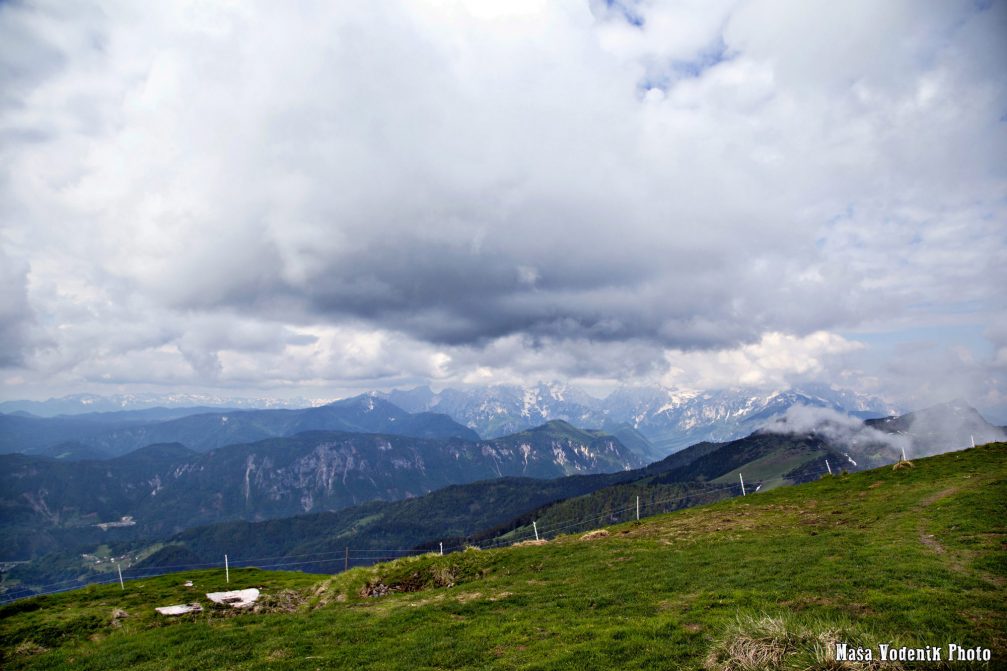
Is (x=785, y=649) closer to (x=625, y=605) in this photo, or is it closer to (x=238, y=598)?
(x=625, y=605)

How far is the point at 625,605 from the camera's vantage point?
923 inches

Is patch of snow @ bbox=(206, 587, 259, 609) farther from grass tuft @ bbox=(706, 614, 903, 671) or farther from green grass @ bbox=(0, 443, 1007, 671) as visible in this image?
grass tuft @ bbox=(706, 614, 903, 671)

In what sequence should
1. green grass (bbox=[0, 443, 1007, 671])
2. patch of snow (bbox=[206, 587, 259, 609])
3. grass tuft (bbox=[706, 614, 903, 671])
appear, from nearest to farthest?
grass tuft (bbox=[706, 614, 903, 671])
green grass (bbox=[0, 443, 1007, 671])
patch of snow (bbox=[206, 587, 259, 609])

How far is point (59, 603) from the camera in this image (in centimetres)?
4122

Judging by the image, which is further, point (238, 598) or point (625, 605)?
point (238, 598)

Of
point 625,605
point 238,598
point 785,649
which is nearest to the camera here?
point 785,649

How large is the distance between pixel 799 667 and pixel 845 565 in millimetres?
17766

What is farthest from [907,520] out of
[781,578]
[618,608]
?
[618,608]

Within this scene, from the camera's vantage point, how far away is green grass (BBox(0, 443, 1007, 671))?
17031 millimetres

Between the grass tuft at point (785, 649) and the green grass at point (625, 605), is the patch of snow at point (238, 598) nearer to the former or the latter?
the green grass at point (625, 605)

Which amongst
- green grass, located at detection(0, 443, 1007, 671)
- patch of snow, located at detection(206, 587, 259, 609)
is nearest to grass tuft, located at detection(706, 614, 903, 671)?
green grass, located at detection(0, 443, 1007, 671)

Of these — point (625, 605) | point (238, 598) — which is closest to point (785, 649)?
point (625, 605)

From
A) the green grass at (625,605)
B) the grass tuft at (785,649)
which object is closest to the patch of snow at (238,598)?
the green grass at (625,605)

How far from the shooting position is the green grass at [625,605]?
1703 centimetres
